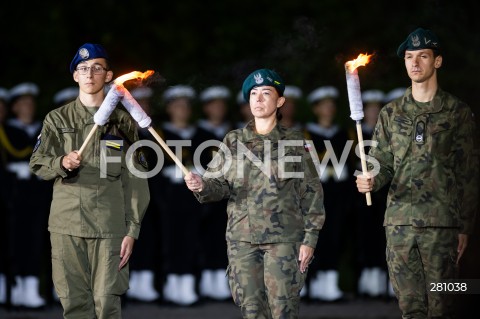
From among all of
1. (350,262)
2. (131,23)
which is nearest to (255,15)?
(131,23)

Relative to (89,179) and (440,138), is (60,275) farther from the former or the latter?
(440,138)

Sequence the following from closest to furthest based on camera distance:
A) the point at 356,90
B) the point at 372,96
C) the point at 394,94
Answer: the point at 356,90
the point at 372,96
the point at 394,94

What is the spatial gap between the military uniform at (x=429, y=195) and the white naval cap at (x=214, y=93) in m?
4.51

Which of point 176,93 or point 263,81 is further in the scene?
point 176,93

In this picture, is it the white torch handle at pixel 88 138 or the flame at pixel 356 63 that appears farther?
the flame at pixel 356 63

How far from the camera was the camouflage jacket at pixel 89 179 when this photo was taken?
9.05m

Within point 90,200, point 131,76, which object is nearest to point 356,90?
point 131,76

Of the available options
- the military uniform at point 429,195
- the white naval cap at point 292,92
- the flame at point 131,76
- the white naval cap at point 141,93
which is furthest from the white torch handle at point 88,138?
the white naval cap at point 292,92

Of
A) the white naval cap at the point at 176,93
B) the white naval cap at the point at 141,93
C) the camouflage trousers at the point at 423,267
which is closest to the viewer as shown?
the camouflage trousers at the point at 423,267

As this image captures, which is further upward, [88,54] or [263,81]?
[88,54]

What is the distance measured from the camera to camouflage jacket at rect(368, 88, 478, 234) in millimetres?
9148

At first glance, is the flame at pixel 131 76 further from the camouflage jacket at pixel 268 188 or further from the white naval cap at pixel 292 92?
the white naval cap at pixel 292 92

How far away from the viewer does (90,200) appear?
9078 millimetres

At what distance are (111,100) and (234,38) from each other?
35.4 ft
